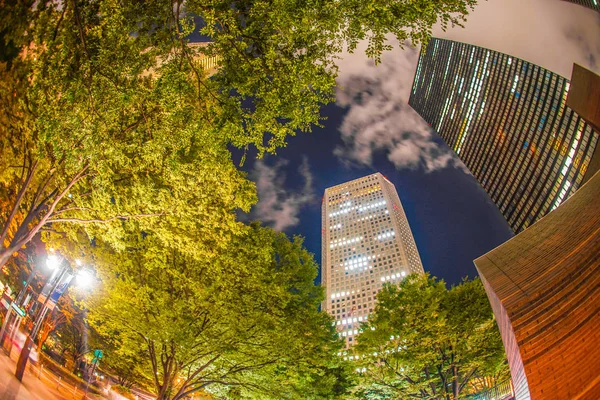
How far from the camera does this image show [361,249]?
112562 mm

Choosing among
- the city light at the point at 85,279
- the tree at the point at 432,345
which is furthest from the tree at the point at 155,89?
the tree at the point at 432,345

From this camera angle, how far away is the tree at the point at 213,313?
10781 mm

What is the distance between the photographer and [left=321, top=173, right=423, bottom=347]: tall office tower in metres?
99.9

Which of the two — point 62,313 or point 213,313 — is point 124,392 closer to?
point 62,313

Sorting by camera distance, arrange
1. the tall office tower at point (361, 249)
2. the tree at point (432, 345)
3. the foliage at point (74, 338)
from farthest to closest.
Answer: the tall office tower at point (361, 249), the foliage at point (74, 338), the tree at point (432, 345)

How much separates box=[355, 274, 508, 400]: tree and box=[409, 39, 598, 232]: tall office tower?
2142 inches

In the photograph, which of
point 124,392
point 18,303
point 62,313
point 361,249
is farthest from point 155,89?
point 361,249

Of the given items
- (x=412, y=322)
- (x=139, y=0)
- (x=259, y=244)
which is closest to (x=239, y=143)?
(x=139, y=0)

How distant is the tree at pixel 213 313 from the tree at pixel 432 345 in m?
4.15

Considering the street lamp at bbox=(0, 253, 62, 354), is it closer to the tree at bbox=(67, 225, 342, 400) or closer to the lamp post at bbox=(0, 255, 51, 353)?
the lamp post at bbox=(0, 255, 51, 353)

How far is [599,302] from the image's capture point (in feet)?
15.2

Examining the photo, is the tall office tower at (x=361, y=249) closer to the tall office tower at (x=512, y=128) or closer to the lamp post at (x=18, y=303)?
the tall office tower at (x=512, y=128)

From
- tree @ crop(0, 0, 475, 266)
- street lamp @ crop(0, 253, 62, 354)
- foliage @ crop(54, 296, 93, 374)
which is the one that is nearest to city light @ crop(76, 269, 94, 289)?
street lamp @ crop(0, 253, 62, 354)

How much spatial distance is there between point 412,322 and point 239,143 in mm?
12637
